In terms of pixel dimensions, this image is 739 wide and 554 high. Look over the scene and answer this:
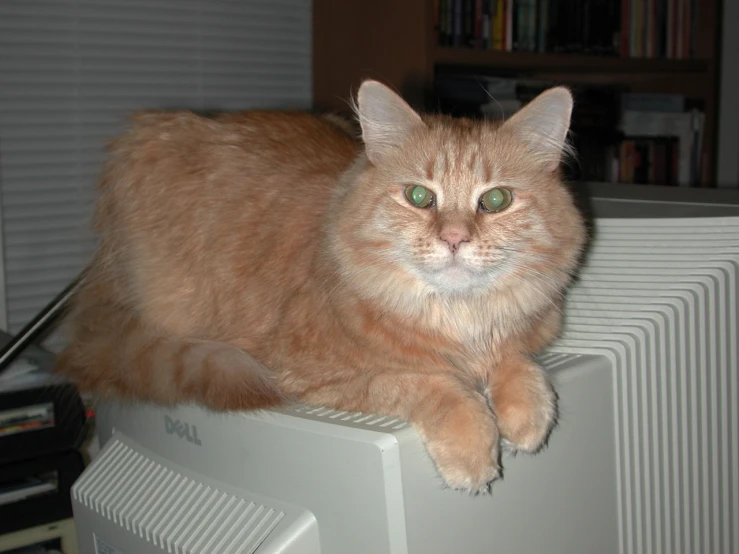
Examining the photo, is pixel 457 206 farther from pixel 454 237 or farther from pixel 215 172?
pixel 215 172

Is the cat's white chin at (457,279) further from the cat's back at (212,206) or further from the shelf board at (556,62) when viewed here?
the shelf board at (556,62)

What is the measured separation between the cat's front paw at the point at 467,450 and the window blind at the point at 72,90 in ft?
7.64

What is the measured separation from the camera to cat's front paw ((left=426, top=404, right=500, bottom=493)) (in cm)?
90

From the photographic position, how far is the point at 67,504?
75.2 inches

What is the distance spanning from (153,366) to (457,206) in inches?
21.7

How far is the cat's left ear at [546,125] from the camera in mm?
1210

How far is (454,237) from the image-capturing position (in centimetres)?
110

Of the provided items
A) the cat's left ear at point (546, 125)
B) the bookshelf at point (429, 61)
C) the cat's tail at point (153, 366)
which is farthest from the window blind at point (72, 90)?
the cat's left ear at point (546, 125)

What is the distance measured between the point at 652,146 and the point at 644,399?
125 inches

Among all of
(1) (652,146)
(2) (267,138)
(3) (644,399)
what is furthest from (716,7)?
(3) (644,399)

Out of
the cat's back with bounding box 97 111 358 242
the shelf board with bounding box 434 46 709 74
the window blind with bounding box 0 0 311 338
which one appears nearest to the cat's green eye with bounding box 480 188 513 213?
the cat's back with bounding box 97 111 358 242

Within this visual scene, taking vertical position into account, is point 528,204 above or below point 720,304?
above

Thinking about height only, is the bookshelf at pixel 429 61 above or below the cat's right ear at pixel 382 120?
above

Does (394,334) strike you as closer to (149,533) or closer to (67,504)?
(149,533)
